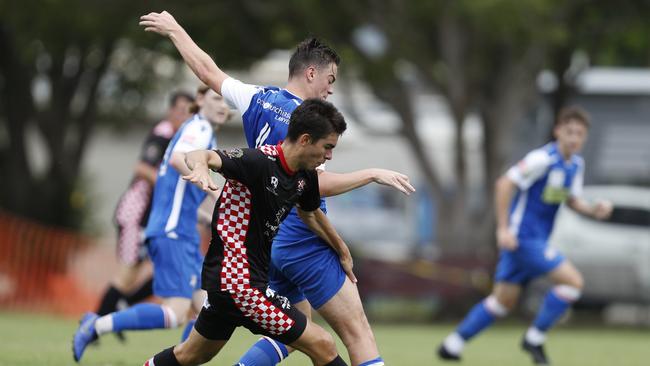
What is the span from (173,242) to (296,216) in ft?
6.64

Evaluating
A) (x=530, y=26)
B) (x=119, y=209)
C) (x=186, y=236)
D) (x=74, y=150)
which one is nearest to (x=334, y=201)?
(x=74, y=150)

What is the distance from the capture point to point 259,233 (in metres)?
6.81

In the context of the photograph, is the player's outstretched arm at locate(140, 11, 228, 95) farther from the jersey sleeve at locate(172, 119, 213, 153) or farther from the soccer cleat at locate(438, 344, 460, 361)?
the soccer cleat at locate(438, 344, 460, 361)

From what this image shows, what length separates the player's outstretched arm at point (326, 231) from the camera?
7.22 m

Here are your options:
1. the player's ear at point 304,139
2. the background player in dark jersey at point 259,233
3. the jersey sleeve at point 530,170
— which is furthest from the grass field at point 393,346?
the player's ear at point 304,139

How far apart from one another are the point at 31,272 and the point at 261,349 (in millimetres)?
14199

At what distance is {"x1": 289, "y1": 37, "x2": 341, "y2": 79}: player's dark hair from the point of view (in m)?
7.41

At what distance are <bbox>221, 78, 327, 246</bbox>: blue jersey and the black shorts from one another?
83cm

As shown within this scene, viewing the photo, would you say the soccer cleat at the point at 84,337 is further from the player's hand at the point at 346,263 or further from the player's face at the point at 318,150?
the player's face at the point at 318,150

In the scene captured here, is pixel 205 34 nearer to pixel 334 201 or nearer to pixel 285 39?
pixel 285 39

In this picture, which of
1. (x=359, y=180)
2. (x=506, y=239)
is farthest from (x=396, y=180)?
(x=506, y=239)

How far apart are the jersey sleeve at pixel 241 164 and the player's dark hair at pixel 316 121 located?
229mm

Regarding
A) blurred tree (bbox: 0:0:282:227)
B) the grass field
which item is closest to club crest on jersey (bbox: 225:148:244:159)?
the grass field

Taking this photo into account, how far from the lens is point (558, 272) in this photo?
1180cm
